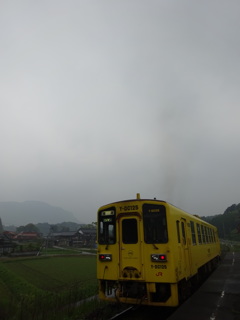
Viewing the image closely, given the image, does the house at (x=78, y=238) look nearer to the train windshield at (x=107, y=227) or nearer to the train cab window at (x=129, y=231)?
the train windshield at (x=107, y=227)

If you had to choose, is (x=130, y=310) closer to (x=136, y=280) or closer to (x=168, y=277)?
(x=136, y=280)

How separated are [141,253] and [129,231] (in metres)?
0.76

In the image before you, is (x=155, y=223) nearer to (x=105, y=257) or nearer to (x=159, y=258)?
(x=159, y=258)

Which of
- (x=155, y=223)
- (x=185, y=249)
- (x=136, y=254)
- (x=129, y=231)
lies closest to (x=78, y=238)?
(x=185, y=249)

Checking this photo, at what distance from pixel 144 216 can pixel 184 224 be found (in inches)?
87.9

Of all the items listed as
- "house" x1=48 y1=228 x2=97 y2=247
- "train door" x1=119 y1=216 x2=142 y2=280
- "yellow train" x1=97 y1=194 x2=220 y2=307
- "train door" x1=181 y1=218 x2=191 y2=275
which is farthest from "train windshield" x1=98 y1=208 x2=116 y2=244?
"house" x1=48 y1=228 x2=97 y2=247

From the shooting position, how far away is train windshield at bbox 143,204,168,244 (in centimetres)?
771

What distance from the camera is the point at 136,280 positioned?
7531 millimetres

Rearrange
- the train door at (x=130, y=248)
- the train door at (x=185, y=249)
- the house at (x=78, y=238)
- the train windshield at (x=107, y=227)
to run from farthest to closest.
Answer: the house at (x=78, y=238)
the train door at (x=185, y=249)
the train windshield at (x=107, y=227)
the train door at (x=130, y=248)

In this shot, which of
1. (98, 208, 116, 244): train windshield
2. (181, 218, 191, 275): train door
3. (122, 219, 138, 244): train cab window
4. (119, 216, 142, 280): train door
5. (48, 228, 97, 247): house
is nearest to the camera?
(119, 216, 142, 280): train door

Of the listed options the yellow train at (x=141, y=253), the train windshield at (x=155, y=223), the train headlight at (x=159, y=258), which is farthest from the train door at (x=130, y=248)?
the train headlight at (x=159, y=258)

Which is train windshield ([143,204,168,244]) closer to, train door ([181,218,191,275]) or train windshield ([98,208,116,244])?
train windshield ([98,208,116,244])

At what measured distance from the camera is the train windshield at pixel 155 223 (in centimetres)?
771

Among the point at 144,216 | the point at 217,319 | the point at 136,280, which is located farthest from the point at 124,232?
the point at 217,319
